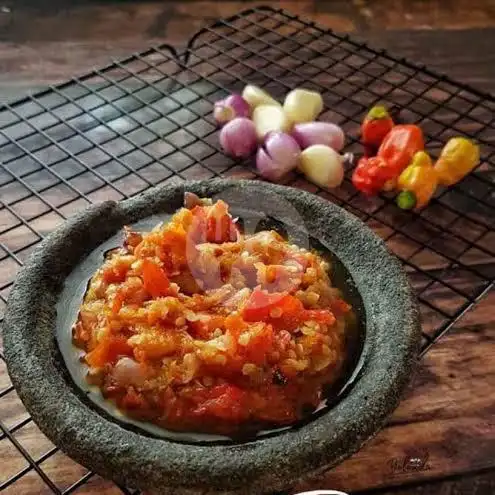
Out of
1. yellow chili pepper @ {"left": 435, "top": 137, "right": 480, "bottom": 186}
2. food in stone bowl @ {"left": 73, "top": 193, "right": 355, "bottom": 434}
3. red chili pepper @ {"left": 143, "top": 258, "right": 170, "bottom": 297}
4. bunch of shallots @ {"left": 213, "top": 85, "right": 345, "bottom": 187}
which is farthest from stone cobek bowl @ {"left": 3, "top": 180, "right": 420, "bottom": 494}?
yellow chili pepper @ {"left": 435, "top": 137, "right": 480, "bottom": 186}

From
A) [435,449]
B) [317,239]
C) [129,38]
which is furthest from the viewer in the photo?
[129,38]

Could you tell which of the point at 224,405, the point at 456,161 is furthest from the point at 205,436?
the point at 456,161

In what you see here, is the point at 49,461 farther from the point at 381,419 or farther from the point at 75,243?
the point at 381,419

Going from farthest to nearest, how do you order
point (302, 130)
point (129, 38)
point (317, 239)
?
point (129, 38), point (302, 130), point (317, 239)

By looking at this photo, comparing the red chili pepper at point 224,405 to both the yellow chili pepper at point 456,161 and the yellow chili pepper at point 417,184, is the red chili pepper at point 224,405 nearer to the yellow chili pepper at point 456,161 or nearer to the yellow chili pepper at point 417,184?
the yellow chili pepper at point 417,184

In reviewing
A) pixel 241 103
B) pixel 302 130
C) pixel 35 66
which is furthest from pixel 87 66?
pixel 302 130

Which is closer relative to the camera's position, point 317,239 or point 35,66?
point 317,239
